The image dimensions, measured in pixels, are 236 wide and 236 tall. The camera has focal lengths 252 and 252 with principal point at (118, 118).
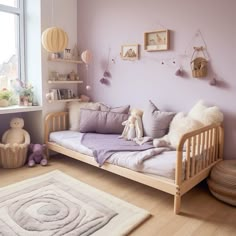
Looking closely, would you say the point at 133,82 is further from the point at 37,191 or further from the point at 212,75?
the point at 37,191

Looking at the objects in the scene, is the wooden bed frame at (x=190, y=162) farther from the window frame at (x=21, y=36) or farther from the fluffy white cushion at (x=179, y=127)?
the window frame at (x=21, y=36)

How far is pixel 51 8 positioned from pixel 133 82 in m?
1.49

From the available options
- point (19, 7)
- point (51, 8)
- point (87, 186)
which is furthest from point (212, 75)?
point (19, 7)

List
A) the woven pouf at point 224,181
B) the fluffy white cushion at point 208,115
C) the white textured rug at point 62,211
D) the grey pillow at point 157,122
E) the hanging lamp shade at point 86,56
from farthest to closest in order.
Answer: the hanging lamp shade at point 86,56
the grey pillow at point 157,122
the fluffy white cushion at point 208,115
the woven pouf at point 224,181
the white textured rug at point 62,211

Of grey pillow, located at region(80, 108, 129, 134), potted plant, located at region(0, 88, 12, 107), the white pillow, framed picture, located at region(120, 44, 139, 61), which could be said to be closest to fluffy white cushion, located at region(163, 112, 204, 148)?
grey pillow, located at region(80, 108, 129, 134)

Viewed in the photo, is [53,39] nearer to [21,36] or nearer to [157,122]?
[21,36]

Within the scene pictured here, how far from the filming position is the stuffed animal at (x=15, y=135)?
321cm

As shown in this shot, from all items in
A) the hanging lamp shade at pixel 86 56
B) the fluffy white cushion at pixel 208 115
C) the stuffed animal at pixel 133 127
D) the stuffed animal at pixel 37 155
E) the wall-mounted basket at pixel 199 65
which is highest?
the hanging lamp shade at pixel 86 56

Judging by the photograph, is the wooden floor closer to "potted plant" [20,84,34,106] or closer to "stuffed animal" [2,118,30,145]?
"stuffed animal" [2,118,30,145]

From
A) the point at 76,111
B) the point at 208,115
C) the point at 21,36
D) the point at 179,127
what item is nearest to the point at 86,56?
the point at 76,111

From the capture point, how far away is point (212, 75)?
263 centimetres

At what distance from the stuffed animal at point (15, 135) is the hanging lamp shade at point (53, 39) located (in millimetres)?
1032

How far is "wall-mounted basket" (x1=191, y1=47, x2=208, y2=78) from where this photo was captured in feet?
8.66

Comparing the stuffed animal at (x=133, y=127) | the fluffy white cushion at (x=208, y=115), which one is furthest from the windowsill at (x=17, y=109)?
the fluffy white cushion at (x=208, y=115)
